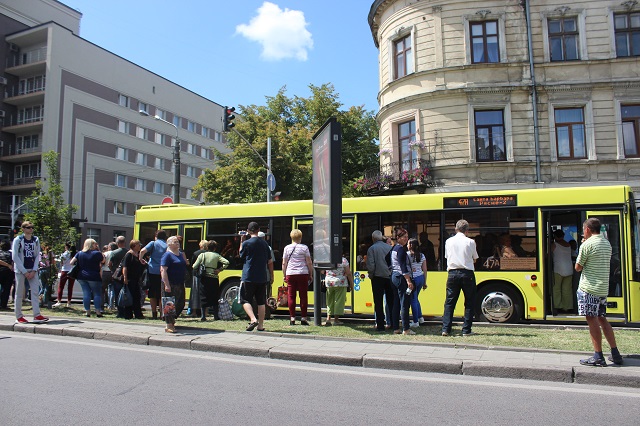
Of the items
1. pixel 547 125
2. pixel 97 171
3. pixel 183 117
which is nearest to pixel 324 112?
pixel 547 125

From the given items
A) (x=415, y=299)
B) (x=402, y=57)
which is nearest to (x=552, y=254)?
(x=415, y=299)

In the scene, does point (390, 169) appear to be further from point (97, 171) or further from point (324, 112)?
point (97, 171)

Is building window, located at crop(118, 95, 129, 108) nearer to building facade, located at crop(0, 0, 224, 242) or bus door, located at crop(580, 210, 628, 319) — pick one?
building facade, located at crop(0, 0, 224, 242)

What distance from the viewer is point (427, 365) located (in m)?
6.11

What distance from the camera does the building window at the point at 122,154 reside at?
46.7m

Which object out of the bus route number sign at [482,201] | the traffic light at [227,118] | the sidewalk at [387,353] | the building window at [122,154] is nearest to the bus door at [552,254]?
the bus route number sign at [482,201]

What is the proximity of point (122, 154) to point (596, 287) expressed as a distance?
47.0 m

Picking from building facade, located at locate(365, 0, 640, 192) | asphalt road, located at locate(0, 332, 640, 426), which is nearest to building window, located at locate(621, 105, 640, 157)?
building facade, located at locate(365, 0, 640, 192)

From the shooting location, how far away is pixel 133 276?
413 inches

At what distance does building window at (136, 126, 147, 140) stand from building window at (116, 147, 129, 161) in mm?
2318

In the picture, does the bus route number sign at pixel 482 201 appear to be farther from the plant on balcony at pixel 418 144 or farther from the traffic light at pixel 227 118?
the traffic light at pixel 227 118

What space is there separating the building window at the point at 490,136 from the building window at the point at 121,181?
3631 cm

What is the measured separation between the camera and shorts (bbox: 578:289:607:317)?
6.00m

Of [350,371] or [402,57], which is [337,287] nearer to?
[350,371]
